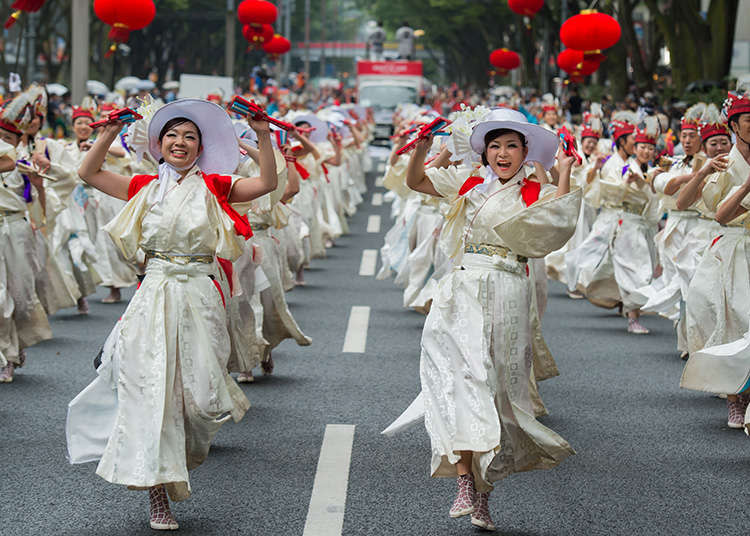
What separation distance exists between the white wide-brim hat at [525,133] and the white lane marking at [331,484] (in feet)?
5.52

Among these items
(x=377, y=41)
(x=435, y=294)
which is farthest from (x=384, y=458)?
(x=377, y=41)

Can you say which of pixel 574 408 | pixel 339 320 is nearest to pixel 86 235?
pixel 339 320

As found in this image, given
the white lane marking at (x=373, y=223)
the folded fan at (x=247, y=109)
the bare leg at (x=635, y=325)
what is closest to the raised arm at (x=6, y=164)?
the folded fan at (x=247, y=109)

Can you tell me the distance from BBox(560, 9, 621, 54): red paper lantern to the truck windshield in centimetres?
3244

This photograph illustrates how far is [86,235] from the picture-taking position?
1236cm

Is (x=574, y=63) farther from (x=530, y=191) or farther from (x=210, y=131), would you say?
(x=210, y=131)

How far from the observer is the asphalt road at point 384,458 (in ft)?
17.9

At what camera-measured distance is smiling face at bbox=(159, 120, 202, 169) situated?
18.3ft

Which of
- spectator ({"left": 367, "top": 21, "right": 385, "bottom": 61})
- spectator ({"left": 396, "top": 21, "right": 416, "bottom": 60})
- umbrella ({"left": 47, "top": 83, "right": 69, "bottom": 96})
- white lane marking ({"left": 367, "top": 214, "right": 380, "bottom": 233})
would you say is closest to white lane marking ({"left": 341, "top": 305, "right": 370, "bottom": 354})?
white lane marking ({"left": 367, "top": 214, "right": 380, "bottom": 233})

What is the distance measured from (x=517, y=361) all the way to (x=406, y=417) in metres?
0.55

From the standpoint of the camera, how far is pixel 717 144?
8602mm

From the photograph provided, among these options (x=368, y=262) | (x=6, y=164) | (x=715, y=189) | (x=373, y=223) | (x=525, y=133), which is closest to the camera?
(x=525, y=133)

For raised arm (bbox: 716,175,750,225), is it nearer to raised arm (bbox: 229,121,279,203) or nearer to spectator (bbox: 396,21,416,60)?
raised arm (bbox: 229,121,279,203)

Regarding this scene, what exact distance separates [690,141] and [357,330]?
3.14 m
